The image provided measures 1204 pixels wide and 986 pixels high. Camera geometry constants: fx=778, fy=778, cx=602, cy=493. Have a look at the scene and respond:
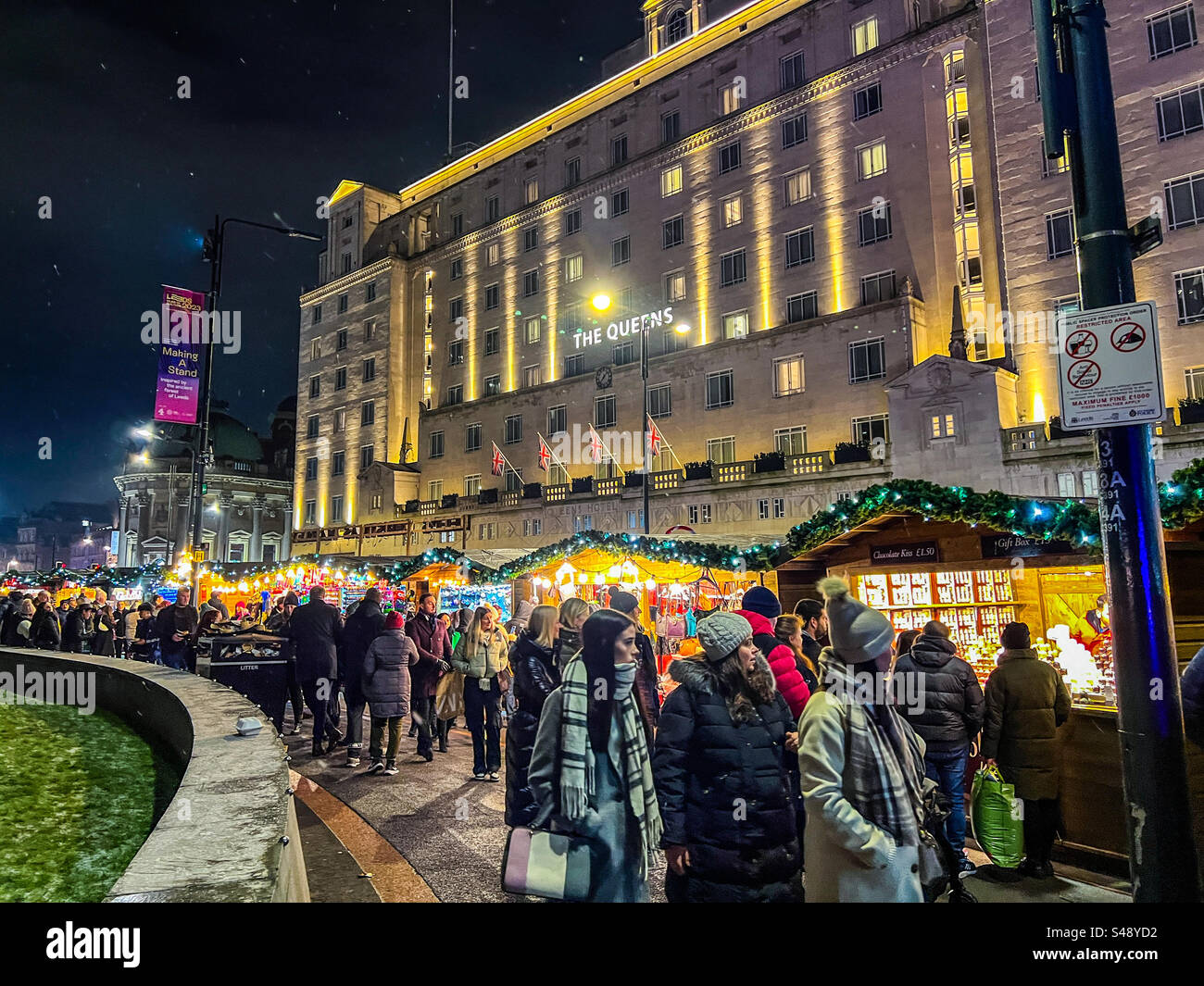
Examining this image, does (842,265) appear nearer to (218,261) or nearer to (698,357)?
(698,357)

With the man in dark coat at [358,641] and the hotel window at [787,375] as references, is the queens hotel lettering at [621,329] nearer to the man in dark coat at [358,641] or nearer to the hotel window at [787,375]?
the hotel window at [787,375]

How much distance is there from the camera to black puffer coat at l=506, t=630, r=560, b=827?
5.68 metres

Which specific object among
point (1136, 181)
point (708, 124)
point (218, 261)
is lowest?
point (218, 261)

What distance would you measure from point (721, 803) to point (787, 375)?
32.0 meters

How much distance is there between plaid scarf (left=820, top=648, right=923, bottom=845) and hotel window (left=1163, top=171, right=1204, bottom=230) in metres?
28.9

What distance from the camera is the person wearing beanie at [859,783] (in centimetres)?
350

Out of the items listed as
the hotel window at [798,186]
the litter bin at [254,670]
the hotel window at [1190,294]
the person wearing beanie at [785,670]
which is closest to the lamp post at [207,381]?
the litter bin at [254,670]

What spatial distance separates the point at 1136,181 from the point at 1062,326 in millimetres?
27617

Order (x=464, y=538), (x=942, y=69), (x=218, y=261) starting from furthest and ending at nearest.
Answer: (x=464, y=538)
(x=942, y=69)
(x=218, y=261)

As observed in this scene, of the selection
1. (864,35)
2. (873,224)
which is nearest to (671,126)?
(864,35)

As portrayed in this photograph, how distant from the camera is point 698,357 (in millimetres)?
37312

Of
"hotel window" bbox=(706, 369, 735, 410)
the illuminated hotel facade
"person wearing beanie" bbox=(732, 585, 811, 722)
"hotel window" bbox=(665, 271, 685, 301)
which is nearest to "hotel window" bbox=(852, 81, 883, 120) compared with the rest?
the illuminated hotel facade
